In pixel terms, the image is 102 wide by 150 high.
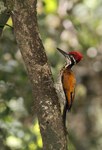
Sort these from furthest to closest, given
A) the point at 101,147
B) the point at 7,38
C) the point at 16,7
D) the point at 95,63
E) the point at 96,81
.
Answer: the point at 96,81, the point at 95,63, the point at 101,147, the point at 7,38, the point at 16,7

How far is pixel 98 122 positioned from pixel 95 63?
229 cm

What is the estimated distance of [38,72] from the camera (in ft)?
6.97

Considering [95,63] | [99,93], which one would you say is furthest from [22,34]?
[99,93]

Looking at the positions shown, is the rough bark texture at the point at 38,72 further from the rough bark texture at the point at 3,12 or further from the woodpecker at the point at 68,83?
the woodpecker at the point at 68,83

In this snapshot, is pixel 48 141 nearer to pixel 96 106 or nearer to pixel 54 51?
pixel 54 51

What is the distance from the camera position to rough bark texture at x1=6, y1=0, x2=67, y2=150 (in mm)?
2020

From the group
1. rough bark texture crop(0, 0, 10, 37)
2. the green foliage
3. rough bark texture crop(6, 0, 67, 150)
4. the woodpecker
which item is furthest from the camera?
the green foliage

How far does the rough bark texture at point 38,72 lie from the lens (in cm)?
202

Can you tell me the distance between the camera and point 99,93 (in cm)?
906

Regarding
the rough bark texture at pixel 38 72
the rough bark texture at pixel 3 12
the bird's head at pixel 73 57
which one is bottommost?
the rough bark texture at pixel 38 72

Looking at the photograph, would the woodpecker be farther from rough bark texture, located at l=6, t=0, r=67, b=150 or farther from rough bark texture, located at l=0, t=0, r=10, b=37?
rough bark texture, located at l=0, t=0, r=10, b=37

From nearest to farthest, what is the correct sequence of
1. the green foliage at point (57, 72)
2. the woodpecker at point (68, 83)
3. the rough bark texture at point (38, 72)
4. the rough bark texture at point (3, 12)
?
the rough bark texture at point (38, 72)
the rough bark texture at point (3, 12)
the woodpecker at point (68, 83)
the green foliage at point (57, 72)

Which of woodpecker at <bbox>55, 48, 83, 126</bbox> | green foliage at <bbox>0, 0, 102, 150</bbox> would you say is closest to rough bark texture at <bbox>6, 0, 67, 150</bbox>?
woodpecker at <bbox>55, 48, 83, 126</bbox>

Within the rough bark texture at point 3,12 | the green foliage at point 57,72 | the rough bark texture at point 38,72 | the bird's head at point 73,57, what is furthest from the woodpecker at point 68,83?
the rough bark texture at point 3,12
